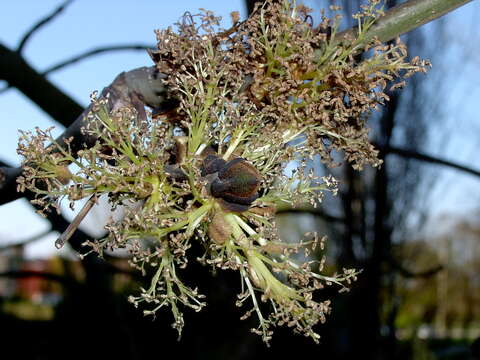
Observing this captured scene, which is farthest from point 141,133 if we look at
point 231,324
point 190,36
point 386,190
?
point 231,324

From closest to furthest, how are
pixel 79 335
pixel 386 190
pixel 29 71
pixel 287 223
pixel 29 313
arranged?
pixel 29 71 < pixel 386 190 < pixel 287 223 < pixel 79 335 < pixel 29 313

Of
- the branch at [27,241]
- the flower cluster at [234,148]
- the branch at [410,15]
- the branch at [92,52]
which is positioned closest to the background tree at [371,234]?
the branch at [27,241]

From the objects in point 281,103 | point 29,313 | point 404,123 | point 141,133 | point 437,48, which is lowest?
point 29,313

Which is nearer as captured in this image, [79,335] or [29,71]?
[29,71]

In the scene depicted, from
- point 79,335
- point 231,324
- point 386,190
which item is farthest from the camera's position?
point 79,335

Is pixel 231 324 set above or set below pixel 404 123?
below

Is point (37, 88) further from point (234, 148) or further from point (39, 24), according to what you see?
point (234, 148)

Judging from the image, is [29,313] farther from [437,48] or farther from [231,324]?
[437,48]
